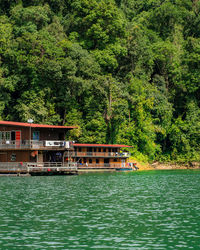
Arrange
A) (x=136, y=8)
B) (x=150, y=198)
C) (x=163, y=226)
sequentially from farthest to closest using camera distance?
(x=136, y=8)
(x=150, y=198)
(x=163, y=226)

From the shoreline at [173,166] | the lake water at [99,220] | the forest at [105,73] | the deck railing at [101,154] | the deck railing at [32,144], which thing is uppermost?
the forest at [105,73]

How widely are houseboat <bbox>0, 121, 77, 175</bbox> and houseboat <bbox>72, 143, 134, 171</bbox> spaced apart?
846cm

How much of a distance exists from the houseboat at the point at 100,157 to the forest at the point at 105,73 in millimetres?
4019

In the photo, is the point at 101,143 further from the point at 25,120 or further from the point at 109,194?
the point at 109,194

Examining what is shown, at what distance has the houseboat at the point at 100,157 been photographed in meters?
79.2

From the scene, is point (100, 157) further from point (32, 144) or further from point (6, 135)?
point (6, 135)

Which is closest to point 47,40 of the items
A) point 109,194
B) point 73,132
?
point 73,132

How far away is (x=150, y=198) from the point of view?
115 ft

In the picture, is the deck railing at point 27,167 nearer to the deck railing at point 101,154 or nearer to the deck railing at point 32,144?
the deck railing at point 32,144

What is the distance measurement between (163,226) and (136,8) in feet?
342

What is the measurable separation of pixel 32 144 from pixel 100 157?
18.0m

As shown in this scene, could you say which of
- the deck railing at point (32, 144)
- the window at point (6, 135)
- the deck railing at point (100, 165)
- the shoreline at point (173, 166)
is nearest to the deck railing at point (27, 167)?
the deck railing at point (32, 144)

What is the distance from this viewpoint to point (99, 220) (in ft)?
81.5

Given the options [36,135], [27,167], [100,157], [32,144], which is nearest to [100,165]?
[100,157]
